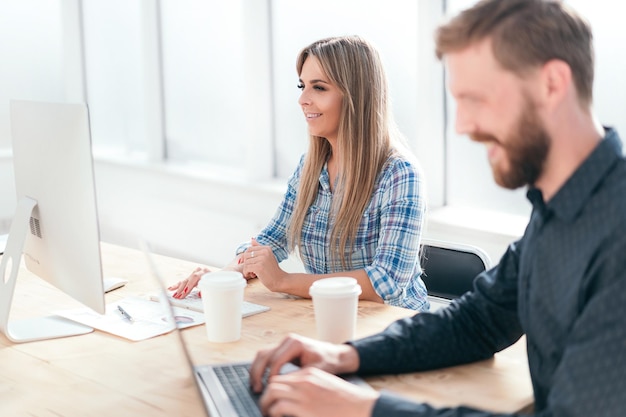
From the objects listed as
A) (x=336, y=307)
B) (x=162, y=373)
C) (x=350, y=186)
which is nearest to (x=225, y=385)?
(x=162, y=373)

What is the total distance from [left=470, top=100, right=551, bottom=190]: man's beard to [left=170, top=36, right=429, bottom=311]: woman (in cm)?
88

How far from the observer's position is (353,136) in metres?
2.33

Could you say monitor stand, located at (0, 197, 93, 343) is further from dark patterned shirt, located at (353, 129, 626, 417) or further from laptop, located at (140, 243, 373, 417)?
dark patterned shirt, located at (353, 129, 626, 417)

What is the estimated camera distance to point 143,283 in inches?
87.6

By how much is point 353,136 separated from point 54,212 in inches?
34.2

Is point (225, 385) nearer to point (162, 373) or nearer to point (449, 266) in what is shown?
point (162, 373)

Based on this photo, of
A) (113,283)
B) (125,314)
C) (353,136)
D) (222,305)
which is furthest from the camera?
(353,136)

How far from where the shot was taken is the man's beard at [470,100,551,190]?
1207 millimetres

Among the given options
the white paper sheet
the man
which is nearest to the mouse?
the white paper sheet

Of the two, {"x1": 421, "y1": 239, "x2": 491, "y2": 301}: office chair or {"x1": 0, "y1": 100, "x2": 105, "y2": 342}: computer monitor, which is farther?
{"x1": 421, "y1": 239, "x2": 491, "y2": 301}: office chair

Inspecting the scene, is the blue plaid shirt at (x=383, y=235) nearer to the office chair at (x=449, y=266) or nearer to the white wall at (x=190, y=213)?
the office chair at (x=449, y=266)

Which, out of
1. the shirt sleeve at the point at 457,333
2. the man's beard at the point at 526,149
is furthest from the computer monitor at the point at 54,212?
the man's beard at the point at 526,149

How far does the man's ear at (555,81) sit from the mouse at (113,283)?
1.34 meters

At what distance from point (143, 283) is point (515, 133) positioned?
1.29 meters
